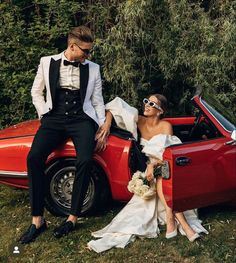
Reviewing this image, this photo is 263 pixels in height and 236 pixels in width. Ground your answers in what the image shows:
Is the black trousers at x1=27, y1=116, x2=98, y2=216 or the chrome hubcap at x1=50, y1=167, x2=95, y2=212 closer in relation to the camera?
the black trousers at x1=27, y1=116, x2=98, y2=216

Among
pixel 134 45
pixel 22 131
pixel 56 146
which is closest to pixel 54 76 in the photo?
pixel 56 146

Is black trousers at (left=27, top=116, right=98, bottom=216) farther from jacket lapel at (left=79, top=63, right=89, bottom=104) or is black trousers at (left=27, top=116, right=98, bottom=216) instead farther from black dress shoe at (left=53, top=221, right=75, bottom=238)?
jacket lapel at (left=79, top=63, right=89, bottom=104)

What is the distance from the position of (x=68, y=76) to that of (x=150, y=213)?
1679 millimetres

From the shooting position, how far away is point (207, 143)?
4.60 metres

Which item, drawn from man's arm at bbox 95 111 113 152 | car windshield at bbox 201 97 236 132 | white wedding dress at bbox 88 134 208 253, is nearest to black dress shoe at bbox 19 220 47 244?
white wedding dress at bbox 88 134 208 253

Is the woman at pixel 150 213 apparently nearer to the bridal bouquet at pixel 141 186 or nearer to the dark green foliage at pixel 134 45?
the bridal bouquet at pixel 141 186

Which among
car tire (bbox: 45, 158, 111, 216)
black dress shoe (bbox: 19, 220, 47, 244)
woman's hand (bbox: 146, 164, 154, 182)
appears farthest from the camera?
car tire (bbox: 45, 158, 111, 216)

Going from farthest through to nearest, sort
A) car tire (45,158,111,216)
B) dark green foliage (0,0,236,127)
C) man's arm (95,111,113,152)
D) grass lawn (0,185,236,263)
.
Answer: dark green foliage (0,0,236,127)
car tire (45,158,111,216)
man's arm (95,111,113,152)
grass lawn (0,185,236,263)

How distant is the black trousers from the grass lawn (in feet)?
1.08

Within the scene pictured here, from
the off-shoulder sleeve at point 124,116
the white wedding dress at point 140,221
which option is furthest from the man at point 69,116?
the white wedding dress at point 140,221

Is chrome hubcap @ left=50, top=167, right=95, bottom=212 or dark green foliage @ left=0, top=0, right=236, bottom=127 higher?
dark green foliage @ left=0, top=0, right=236, bottom=127

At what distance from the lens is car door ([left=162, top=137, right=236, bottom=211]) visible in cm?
434

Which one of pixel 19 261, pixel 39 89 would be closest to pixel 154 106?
pixel 39 89

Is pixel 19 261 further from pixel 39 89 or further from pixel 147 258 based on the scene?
pixel 39 89
